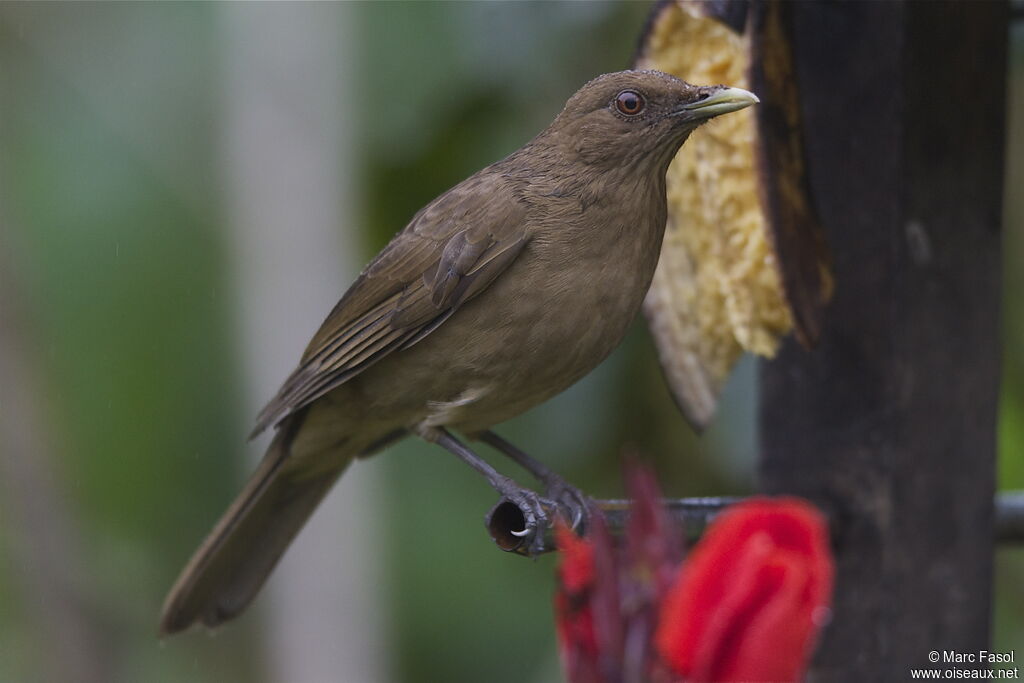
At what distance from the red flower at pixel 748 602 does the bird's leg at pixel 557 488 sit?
1603 millimetres

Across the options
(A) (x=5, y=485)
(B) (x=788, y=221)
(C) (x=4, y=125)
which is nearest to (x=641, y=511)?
(B) (x=788, y=221)

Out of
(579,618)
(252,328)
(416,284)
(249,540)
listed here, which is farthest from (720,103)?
(252,328)

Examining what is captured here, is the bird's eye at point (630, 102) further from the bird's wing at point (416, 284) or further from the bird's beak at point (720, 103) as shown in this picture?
the bird's wing at point (416, 284)

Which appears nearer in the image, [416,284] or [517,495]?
[517,495]

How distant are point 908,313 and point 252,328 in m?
2.90

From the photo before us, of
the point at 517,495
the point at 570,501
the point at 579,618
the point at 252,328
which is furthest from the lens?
the point at 252,328

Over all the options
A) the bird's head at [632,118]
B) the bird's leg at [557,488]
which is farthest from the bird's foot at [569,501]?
the bird's head at [632,118]

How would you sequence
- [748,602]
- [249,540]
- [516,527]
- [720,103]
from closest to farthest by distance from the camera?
1. [748,602]
2. [516,527]
3. [720,103]
4. [249,540]

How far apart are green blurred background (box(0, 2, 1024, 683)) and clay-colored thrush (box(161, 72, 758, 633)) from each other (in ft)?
3.76

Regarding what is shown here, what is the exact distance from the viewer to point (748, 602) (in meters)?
1.29

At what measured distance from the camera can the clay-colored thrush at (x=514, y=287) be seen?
308 cm

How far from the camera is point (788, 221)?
2.79 metres

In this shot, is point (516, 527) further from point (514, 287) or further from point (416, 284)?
point (416, 284)

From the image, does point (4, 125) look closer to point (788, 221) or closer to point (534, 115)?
point (534, 115)
